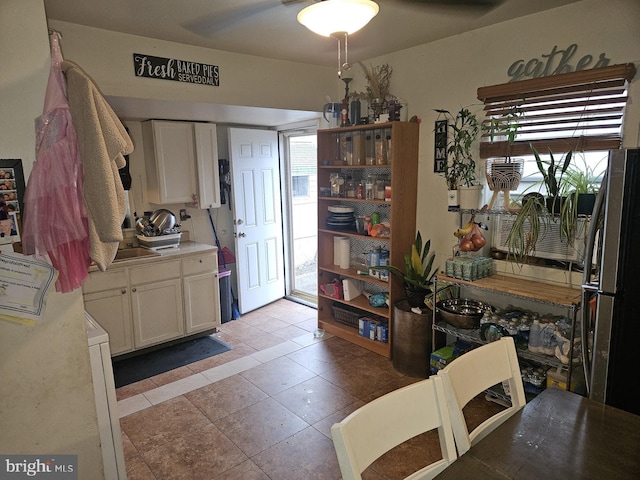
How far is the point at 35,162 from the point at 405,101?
2682 mm

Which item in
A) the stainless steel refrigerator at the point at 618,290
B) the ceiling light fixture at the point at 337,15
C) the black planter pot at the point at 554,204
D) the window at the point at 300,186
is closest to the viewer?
the ceiling light fixture at the point at 337,15

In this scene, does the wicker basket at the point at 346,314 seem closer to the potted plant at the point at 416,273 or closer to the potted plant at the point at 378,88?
the potted plant at the point at 416,273

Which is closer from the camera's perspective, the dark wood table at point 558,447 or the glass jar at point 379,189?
the dark wood table at point 558,447

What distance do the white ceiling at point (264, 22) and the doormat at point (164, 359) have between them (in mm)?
2075

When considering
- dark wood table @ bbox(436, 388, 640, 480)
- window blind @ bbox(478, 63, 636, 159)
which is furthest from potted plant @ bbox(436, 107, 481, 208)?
dark wood table @ bbox(436, 388, 640, 480)

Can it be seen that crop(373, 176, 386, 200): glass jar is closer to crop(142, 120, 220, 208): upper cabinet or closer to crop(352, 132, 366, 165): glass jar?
crop(352, 132, 366, 165): glass jar

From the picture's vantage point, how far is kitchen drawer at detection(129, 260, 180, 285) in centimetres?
339

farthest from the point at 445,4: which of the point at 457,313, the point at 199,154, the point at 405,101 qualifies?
the point at 199,154

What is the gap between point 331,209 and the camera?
→ 3.78 meters

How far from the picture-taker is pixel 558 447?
47.5 inches

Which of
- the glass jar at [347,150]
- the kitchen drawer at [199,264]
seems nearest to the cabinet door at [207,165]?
the kitchen drawer at [199,264]

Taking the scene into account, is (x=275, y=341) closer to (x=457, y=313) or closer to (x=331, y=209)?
(x=331, y=209)

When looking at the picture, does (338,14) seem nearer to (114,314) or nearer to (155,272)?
(155,272)

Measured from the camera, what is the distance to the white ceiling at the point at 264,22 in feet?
7.22
